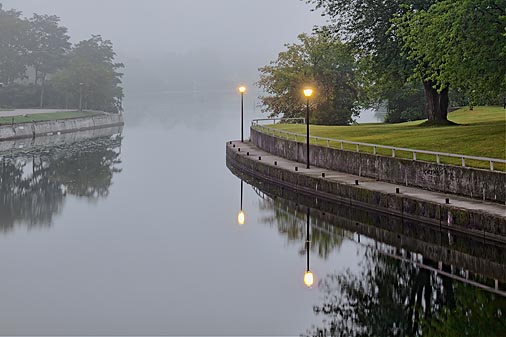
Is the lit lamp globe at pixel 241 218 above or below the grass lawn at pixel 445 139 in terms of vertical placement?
below

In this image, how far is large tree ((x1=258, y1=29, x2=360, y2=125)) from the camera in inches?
2926

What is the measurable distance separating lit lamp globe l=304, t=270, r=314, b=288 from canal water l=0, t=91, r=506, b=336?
157 mm

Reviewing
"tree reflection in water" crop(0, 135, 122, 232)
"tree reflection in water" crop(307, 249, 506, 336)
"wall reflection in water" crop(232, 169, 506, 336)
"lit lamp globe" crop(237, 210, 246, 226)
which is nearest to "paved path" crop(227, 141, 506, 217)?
"wall reflection in water" crop(232, 169, 506, 336)

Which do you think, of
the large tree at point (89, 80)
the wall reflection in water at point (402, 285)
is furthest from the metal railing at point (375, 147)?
the large tree at point (89, 80)

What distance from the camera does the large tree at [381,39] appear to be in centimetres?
4797

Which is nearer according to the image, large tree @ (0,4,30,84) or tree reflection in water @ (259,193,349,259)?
tree reflection in water @ (259,193,349,259)

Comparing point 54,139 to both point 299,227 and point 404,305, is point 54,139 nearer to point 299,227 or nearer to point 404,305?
point 299,227

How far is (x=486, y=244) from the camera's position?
25.2 metres

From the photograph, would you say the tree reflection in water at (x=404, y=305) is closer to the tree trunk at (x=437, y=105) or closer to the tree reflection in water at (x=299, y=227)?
the tree reflection in water at (x=299, y=227)

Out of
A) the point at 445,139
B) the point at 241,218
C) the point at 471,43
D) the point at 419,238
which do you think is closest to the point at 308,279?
the point at 419,238

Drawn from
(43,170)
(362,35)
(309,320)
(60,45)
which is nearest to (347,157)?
(362,35)

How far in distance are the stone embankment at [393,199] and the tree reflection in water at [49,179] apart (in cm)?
1116

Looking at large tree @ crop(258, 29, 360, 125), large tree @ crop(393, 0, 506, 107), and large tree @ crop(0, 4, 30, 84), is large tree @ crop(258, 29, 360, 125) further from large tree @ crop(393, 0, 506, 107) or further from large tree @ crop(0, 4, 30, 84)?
large tree @ crop(0, 4, 30, 84)

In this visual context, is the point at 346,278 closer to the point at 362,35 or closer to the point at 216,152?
the point at 362,35
